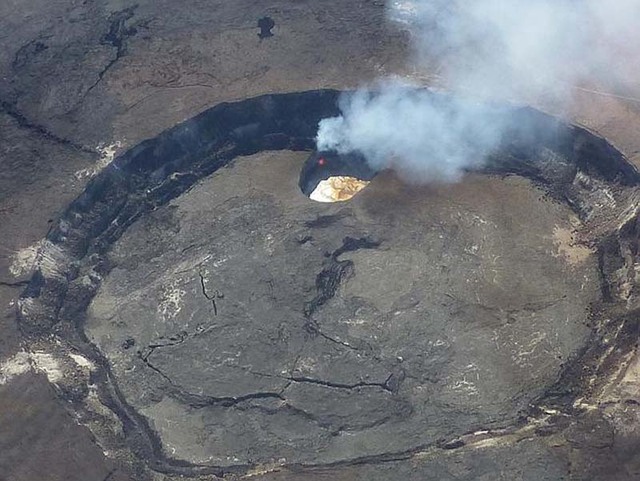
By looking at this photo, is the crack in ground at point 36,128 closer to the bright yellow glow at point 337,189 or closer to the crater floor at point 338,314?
the crater floor at point 338,314

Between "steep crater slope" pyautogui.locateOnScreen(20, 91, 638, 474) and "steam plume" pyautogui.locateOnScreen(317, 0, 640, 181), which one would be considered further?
"steam plume" pyautogui.locateOnScreen(317, 0, 640, 181)

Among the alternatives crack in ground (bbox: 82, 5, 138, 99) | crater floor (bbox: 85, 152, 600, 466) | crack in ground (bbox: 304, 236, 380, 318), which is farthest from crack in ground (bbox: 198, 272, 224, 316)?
crack in ground (bbox: 82, 5, 138, 99)

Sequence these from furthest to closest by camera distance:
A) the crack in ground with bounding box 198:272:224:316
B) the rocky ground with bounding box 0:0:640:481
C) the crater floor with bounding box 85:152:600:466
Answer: the crack in ground with bounding box 198:272:224:316, the crater floor with bounding box 85:152:600:466, the rocky ground with bounding box 0:0:640:481

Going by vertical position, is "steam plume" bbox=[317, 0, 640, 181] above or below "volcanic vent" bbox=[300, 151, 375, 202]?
above

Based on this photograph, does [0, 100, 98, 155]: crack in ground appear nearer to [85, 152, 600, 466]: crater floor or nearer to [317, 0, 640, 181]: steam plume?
[85, 152, 600, 466]: crater floor

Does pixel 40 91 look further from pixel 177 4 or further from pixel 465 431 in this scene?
pixel 465 431

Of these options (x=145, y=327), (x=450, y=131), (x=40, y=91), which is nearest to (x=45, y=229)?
(x=145, y=327)

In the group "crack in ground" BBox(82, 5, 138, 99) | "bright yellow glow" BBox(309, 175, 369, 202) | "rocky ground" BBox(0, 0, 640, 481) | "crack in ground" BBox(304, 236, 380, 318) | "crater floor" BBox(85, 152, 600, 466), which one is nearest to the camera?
"rocky ground" BBox(0, 0, 640, 481)
